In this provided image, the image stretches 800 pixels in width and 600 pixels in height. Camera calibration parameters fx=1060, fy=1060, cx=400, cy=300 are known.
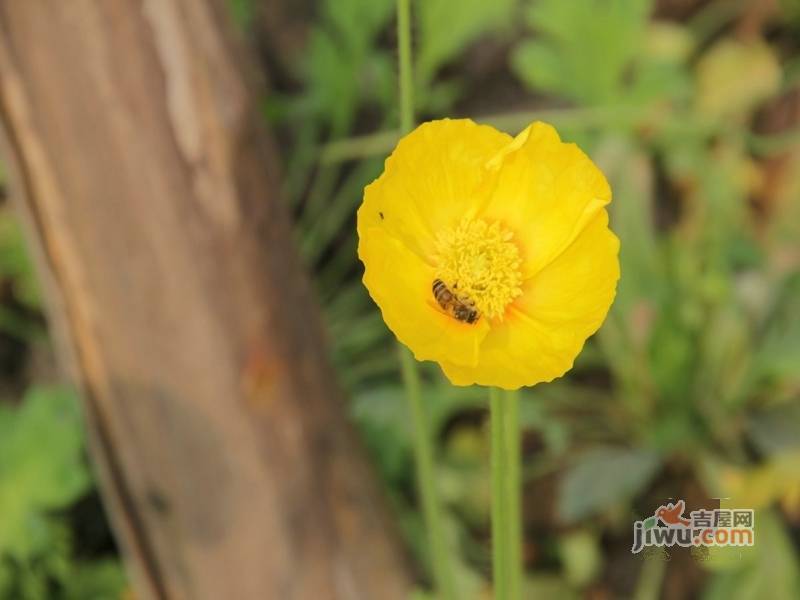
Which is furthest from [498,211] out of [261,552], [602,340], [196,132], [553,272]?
[602,340]

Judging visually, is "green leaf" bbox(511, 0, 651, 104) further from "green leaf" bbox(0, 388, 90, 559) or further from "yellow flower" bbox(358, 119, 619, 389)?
"yellow flower" bbox(358, 119, 619, 389)

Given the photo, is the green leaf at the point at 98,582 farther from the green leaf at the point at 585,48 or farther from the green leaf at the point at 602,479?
the green leaf at the point at 585,48

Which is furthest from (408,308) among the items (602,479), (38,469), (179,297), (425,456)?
(602,479)

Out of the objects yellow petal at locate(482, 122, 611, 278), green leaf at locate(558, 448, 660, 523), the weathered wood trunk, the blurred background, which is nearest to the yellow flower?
yellow petal at locate(482, 122, 611, 278)

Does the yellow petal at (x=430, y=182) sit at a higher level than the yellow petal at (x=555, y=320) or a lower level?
higher

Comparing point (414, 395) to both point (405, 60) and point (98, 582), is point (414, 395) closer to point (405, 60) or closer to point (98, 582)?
point (405, 60)

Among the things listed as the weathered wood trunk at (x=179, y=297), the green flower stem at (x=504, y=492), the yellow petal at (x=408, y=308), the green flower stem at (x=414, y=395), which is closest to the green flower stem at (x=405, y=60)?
the green flower stem at (x=414, y=395)

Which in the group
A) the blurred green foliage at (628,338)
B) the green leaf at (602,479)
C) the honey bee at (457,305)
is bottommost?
the honey bee at (457,305)
